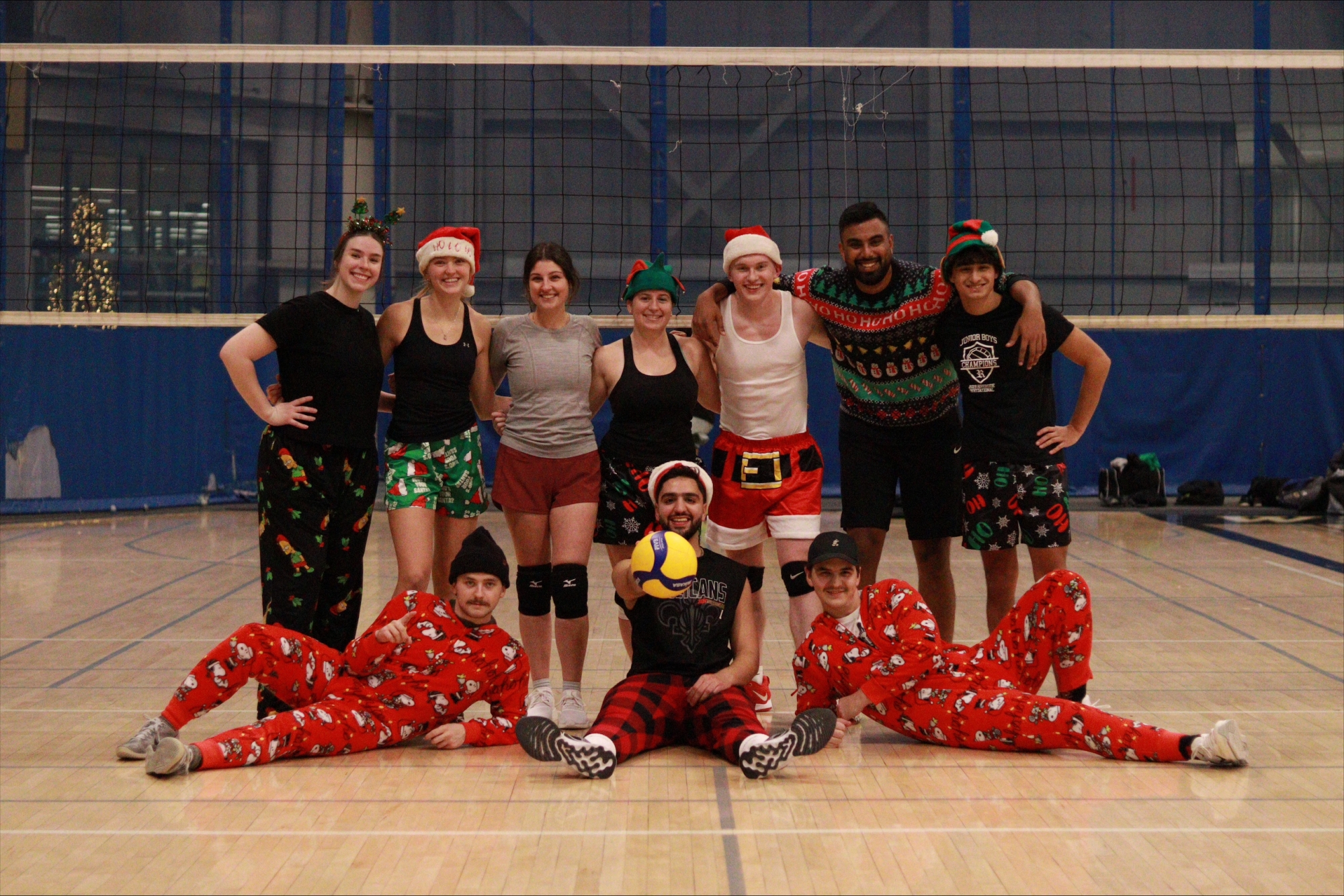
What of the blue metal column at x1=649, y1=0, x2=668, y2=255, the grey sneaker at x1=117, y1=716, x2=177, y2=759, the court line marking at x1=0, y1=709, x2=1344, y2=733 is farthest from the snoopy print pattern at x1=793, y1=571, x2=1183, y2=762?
the blue metal column at x1=649, y1=0, x2=668, y2=255

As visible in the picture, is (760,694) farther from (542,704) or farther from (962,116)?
(962,116)

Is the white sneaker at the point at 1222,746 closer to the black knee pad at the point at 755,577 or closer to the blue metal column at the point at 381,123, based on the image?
the black knee pad at the point at 755,577

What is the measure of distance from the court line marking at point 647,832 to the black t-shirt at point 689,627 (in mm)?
763

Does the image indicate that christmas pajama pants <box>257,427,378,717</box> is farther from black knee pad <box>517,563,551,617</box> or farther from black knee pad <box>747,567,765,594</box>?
black knee pad <box>747,567,765,594</box>

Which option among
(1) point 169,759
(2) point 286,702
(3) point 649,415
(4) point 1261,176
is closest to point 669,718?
(3) point 649,415

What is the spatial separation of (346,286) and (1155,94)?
1055 centimetres

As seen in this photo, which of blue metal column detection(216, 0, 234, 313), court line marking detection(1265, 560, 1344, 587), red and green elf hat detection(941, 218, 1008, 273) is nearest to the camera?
red and green elf hat detection(941, 218, 1008, 273)

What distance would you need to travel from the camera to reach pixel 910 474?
14.7 ft

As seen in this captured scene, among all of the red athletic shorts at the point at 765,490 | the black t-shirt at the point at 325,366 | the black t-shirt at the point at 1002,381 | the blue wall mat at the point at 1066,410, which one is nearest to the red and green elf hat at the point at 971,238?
the black t-shirt at the point at 1002,381

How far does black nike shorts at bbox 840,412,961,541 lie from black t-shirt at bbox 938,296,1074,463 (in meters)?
0.19

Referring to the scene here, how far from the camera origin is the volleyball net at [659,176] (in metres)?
11.5

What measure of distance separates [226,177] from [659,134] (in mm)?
3802

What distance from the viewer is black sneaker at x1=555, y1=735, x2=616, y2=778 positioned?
353cm

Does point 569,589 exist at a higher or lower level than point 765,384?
lower
